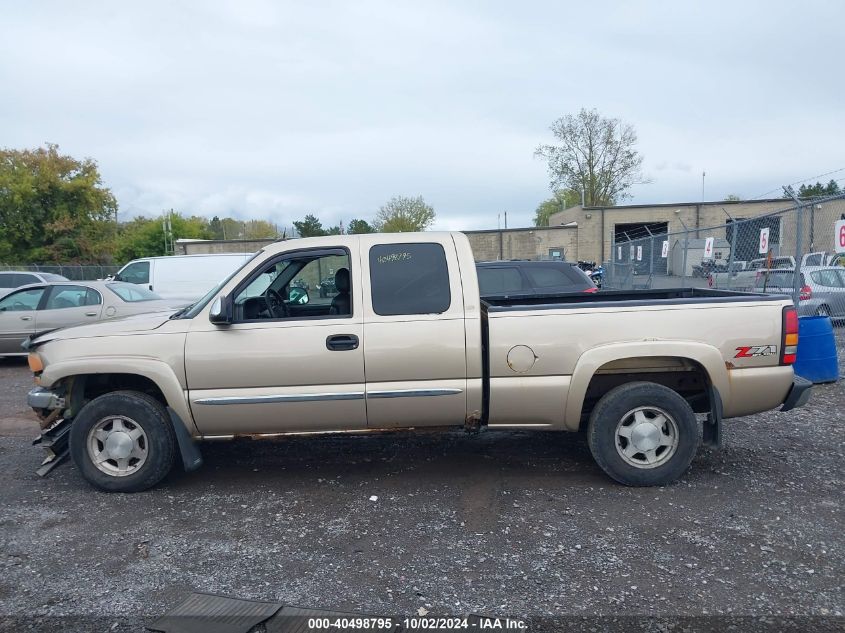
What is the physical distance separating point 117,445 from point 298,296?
1.84 meters

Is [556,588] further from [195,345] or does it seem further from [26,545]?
[26,545]

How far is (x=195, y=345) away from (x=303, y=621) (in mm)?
2250

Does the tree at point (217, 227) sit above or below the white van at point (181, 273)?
above

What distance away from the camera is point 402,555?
3822 millimetres

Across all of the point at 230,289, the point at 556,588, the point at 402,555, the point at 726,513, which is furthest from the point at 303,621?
the point at 726,513

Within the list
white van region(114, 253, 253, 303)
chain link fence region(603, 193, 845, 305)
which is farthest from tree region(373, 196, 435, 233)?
white van region(114, 253, 253, 303)

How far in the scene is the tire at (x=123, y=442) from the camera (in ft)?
15.5

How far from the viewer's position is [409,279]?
4801mm

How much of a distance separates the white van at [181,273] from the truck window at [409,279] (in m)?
11.7

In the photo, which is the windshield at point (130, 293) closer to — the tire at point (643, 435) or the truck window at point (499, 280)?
the truck window at point (499, 280)

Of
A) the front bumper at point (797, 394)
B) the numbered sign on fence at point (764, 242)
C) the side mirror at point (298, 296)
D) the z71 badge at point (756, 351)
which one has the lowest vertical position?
the front bumper at point (797, 394)

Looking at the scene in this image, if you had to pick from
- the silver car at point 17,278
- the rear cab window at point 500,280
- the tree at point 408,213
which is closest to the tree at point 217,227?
the tree at point 408,213

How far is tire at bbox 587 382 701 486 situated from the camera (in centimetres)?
468

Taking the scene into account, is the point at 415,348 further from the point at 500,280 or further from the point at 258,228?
the point at 258,228
